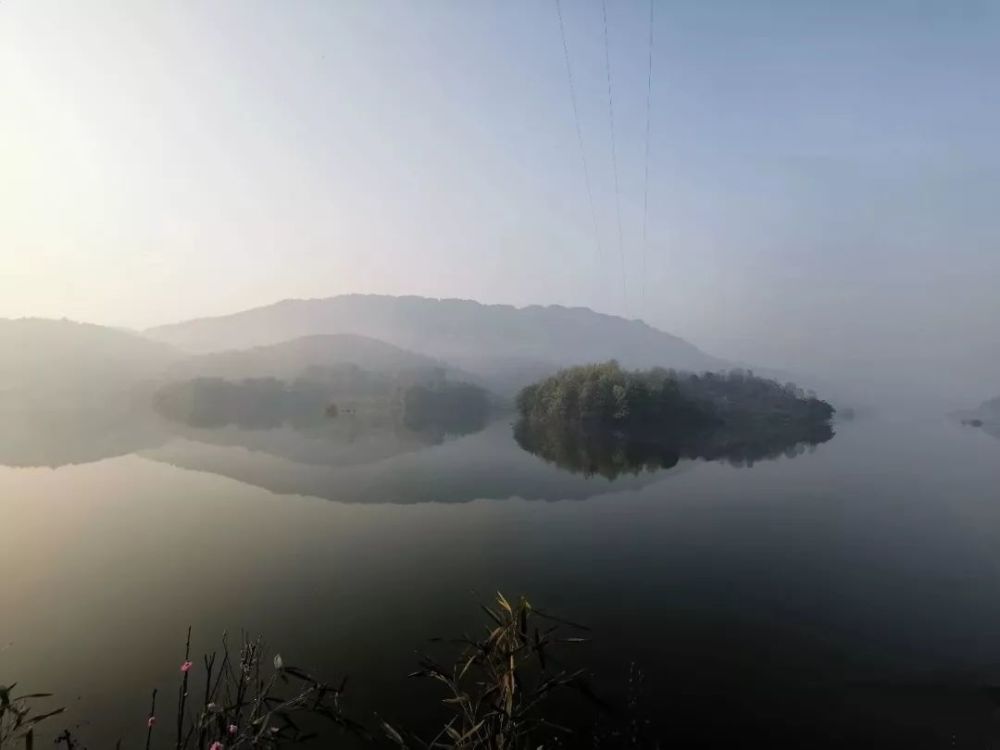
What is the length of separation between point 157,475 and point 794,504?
21.4 metres

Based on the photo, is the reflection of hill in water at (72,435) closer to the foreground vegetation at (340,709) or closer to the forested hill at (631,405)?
the foreground vegetation at (340,709)

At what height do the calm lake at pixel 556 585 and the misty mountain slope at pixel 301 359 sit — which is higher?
the misty mountain slope at pixel 301 359

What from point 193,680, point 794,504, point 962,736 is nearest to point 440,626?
point 193,680

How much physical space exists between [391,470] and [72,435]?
22.7 metres

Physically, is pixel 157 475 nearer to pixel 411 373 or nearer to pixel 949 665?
pixel 949 665

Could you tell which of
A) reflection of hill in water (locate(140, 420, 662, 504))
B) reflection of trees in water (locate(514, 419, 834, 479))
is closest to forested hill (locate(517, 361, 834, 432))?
reflection of trees in water (locate(514, 419, 834, 479))

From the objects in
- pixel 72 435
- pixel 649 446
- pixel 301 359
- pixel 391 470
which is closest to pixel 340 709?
pixel 391 470

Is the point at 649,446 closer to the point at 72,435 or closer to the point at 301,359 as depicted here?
the point at 72,435

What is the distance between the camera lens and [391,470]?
21.9m

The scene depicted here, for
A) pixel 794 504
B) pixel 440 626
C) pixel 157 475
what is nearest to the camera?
pixel 440 626

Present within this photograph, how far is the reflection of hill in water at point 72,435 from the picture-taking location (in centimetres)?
2398

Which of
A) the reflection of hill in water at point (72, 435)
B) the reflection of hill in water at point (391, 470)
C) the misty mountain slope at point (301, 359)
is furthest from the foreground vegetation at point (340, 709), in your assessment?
the misty mountain slope at point (301, 359)

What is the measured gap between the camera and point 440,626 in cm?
752

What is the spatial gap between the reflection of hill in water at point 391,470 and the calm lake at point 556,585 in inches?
9.4
